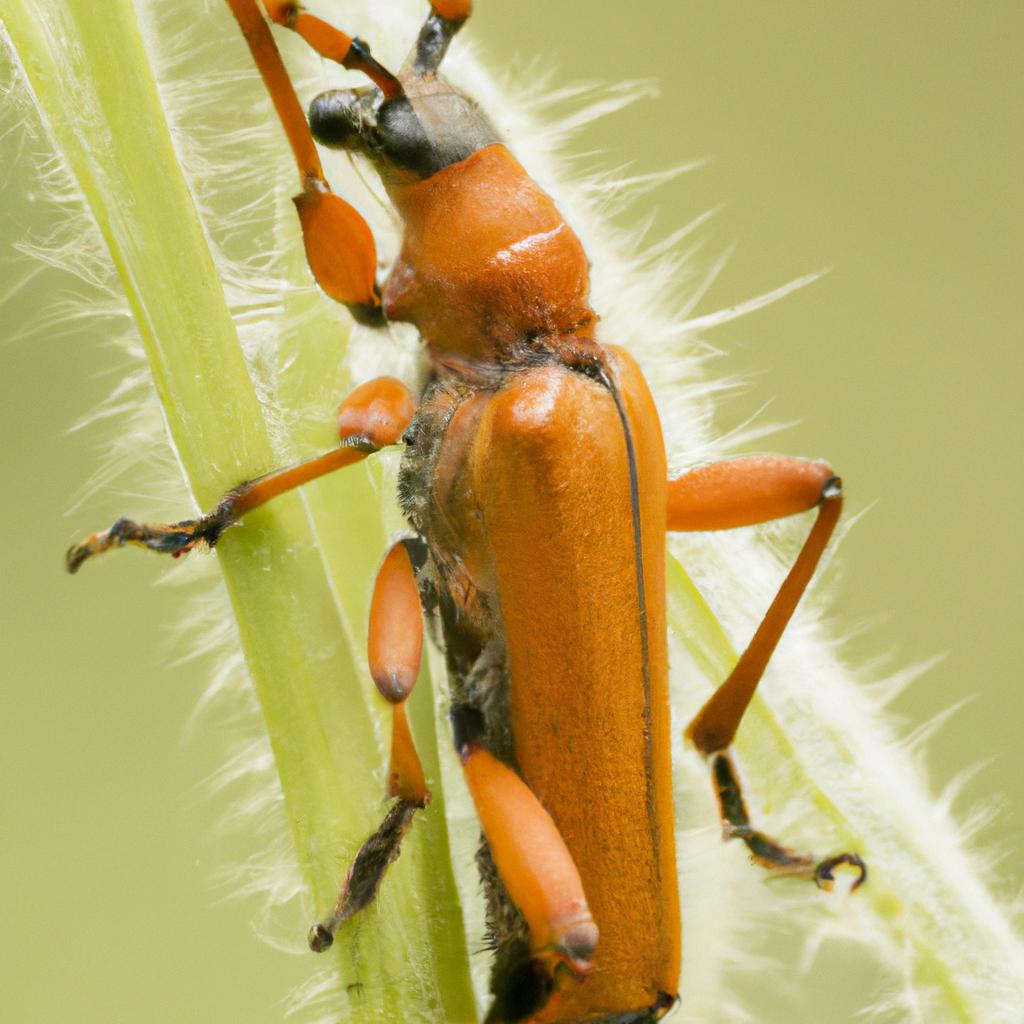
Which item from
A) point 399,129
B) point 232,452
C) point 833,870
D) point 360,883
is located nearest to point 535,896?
point 360,883

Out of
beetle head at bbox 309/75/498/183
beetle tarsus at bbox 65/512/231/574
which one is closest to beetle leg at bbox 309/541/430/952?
beetle tarsus at bbox 65/512/231/574

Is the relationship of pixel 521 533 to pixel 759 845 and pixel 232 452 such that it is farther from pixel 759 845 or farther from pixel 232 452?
pixel 759 845

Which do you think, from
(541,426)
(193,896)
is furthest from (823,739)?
(193,896)

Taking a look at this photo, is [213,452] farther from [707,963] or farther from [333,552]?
[707,963]

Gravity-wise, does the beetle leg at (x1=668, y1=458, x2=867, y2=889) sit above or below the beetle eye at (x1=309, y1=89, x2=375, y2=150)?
below

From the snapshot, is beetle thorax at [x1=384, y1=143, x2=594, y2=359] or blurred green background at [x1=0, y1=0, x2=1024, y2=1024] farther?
blurred green background at [x1=0, y1=0, x2=1024, y2=1024]

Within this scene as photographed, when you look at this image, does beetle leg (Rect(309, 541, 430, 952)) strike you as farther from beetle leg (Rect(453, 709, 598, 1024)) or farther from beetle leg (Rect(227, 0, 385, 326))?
beetle leg (Rect(227, 0, 385, 326))
